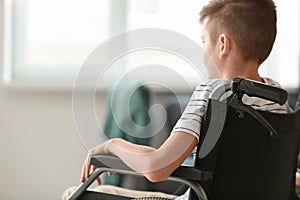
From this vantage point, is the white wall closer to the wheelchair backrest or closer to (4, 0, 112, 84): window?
(4, 0, 112, 84): window

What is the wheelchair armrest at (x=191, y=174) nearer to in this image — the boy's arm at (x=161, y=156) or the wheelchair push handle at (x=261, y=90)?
the boy's arm at (x=161, y=156)

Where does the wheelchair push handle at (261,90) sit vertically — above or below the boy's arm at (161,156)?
above

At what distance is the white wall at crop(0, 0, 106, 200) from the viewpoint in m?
3.62

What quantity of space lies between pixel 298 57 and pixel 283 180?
2240mm

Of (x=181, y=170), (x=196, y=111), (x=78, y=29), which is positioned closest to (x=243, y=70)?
(x=196, y=111)

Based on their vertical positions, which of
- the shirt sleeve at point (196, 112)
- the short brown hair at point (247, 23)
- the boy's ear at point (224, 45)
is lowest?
the shirt sleeve at point (196, 112)

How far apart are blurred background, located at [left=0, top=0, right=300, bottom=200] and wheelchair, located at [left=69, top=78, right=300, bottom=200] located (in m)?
2.15

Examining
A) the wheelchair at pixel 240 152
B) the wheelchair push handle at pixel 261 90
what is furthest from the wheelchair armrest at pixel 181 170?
the wheelchair push handle at pixel 261 90

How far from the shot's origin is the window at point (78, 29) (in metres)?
3.64

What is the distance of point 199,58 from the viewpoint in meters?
1.39

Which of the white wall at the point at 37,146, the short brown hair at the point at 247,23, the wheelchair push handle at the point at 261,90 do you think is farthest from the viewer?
the white wall at the point at 37,146

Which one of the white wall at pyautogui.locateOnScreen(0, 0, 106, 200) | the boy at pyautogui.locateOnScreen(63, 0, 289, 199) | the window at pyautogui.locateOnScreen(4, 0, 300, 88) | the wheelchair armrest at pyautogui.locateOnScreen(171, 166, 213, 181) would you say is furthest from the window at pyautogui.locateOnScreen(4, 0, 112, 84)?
the wheelchair armrest at pyautogui.locateOnScreen(171, 166, 213, 181)

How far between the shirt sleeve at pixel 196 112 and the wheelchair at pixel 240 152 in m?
0.02

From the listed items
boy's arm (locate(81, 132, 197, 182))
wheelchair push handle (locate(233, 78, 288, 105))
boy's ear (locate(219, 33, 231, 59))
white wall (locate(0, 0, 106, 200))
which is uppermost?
boy's ear (locate(219, 33, 231, 59))
